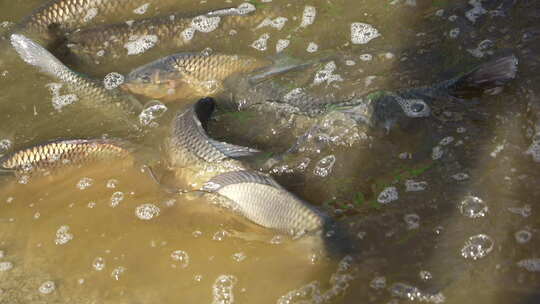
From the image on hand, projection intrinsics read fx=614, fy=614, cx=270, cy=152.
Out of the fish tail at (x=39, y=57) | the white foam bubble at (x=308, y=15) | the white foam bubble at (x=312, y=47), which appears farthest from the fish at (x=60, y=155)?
the white foam bubble at (x=308, y=15)

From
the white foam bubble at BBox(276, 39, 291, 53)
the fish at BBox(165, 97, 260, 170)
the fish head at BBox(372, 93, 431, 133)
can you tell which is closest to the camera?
the fish at BBox(165, 97, 260, 170)

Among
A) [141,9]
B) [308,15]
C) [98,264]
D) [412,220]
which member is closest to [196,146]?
[98,264]

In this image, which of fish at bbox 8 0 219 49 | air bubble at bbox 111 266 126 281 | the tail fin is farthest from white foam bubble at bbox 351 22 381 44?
air bubble at bbox 111 266 126 281

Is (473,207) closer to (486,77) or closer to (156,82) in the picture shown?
(486,77)

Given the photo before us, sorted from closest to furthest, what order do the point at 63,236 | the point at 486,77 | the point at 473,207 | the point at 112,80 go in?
the point at 473,207 → the point at 63,236 → the point at 486,77 → the point at 112,80

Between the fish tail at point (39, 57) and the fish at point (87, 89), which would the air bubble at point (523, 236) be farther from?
the fish tail at point (39, 57)

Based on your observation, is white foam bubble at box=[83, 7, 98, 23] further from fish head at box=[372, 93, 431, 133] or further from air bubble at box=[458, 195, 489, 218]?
air bubble at box=[458, 195, 489, 218]
